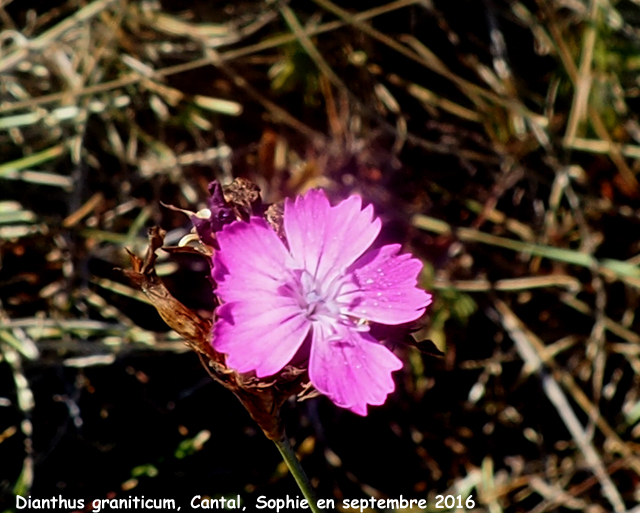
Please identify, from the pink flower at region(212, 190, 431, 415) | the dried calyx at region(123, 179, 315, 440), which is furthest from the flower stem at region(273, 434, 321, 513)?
the pink flower at region(212, 190, 431, 415)

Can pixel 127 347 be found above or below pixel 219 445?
above

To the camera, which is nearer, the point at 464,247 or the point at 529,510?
the point at 529,510

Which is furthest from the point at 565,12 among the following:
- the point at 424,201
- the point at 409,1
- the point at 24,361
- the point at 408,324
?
the point at 24,361

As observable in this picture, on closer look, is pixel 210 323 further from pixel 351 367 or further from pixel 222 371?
pixel 351 367

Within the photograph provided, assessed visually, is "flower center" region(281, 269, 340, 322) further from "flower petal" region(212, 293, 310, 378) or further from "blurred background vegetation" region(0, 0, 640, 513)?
"blurred background vegetation" region(0, 0, 640, 513)

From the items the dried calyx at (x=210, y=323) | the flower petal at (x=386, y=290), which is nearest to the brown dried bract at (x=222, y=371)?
the dried calyx at (x=210, y=323)

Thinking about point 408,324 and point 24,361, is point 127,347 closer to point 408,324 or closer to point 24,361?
point 24,361
